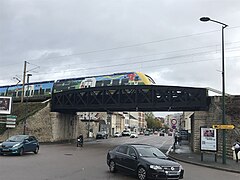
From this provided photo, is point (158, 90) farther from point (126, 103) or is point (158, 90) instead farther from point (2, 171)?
point (2, 171)

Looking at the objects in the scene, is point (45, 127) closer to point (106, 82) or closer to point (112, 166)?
point (106, 82)

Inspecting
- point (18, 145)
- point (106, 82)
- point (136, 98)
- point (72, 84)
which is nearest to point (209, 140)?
point (18, 145)

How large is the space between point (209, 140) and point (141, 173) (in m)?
11.6

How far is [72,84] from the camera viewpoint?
45.8m

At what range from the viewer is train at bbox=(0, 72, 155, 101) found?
123 feet

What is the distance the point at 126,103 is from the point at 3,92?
32094 millimetres

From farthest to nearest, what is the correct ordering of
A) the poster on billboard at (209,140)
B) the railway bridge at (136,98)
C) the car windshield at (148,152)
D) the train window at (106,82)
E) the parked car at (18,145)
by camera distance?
the train window at (106,82) → the railway bridge at (136,98) → the poster on billboard at (209,140) → the parked car at (18,145) → the car windshield at (148,152)

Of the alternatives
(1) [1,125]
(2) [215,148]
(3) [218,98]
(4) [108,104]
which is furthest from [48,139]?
(2) [215,148]

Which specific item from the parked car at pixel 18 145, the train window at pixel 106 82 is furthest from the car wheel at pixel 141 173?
the train window at pixel 106 82

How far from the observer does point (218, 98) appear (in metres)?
29.7

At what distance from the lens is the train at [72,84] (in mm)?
37344

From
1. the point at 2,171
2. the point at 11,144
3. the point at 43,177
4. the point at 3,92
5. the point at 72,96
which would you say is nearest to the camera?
the point at 43,177

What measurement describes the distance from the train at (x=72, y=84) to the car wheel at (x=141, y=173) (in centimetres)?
2443

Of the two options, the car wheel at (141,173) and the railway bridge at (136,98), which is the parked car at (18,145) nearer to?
the car wheel at (141,173)
